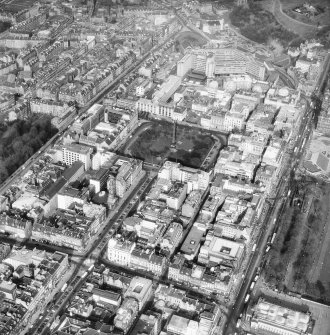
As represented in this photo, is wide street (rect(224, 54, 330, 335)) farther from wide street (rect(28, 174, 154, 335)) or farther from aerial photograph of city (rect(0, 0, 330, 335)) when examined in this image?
wide street (rect(28, 174, 154, 335))

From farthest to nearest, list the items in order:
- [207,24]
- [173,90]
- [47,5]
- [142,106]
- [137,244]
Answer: [47,5]
[207,24]
[173,90]
[142,106]
[137,244]

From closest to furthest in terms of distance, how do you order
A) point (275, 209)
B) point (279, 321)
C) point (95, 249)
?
point (279, 321), point (95, 249), point (275, 209)

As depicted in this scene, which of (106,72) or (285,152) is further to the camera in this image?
(106,72)

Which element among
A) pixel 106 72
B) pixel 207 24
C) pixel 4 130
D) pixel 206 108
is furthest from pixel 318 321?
pixel 207 24

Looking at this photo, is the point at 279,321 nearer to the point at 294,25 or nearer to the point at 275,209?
the point at 275,209

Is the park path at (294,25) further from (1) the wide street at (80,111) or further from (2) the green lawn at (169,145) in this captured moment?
(2) the green lawn at (169,145)

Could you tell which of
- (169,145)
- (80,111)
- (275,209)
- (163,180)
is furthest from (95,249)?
(80,111)

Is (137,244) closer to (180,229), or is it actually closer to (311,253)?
(180,229)

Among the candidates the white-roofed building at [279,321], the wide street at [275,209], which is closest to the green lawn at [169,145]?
the wide street at [275,209]
